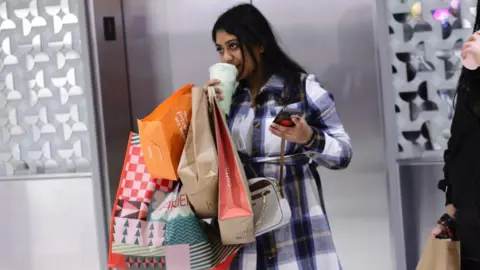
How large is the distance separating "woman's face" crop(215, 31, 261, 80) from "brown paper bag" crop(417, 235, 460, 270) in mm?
810

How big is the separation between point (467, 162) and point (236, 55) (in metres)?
0.84

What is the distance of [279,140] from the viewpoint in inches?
84.4

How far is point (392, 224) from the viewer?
2580 millimetres

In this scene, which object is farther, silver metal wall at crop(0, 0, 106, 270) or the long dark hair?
silver metal wall at crop(0, 0, 106, 270)

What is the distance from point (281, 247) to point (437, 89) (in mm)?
922

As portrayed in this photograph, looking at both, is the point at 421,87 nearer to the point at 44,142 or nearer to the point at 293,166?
the point at 293,166

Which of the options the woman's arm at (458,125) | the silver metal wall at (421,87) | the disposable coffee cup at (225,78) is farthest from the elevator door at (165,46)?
the woman's arm at (458,125)

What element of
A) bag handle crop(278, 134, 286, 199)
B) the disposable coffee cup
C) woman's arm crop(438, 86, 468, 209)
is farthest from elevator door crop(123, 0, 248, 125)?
woman's arm crop(438, 86, 468, 209)

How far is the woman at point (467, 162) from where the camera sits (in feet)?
5.56

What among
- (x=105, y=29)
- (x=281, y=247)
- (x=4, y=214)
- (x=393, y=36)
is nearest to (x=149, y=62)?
(x=105, y=29)

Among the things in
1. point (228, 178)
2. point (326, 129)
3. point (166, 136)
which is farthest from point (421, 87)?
point (166, 136)

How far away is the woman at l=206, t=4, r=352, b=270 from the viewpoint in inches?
84.3

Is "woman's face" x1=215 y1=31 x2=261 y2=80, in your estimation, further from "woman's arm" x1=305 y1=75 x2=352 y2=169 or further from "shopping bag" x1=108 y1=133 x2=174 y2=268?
"shopping bag" x1=108 y1=133 x2=174 y2=268

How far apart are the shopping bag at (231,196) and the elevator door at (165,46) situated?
45.5 inches
